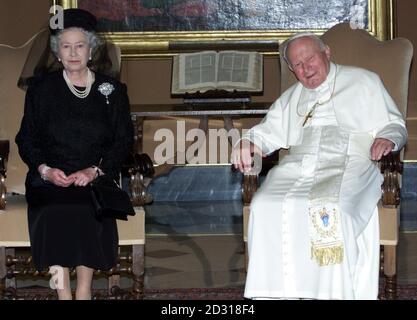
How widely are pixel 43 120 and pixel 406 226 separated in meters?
3.99

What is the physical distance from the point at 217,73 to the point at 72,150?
8.23 ft

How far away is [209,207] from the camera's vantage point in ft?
33.4

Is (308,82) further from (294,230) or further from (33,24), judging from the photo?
(33,24)

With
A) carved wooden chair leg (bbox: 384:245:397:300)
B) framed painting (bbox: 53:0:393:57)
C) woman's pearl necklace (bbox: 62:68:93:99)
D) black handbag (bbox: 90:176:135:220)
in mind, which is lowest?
carved wooden chair leg (bbox: 384:245:397:300)

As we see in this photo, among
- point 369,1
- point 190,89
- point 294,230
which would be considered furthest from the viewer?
point 369,1

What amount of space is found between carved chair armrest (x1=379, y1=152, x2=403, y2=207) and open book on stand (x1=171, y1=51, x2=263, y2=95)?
2257 mm

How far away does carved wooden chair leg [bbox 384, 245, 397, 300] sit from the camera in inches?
224

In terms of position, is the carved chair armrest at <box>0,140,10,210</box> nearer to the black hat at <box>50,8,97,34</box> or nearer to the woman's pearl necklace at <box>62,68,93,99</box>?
the woman's pearl necklace at <box>62,68,93,99</box>

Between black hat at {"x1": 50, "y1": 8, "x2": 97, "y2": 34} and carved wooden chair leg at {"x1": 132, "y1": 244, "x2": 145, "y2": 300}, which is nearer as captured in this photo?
black hat at {"x1": 50, "y1": 8, "x2": 97, "y2": 34}

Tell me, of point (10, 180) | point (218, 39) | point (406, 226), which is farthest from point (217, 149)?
point (10, 180)

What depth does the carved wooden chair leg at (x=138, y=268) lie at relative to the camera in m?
5.68

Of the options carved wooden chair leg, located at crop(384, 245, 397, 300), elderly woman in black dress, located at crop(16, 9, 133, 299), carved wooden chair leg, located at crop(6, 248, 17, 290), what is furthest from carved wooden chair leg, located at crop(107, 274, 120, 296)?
carved wooden chair leg, located at crop(384, 245, 397, 300)

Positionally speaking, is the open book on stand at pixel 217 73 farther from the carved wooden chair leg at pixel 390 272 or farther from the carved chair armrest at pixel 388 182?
the carved wooden chair leg at pixel 390 272

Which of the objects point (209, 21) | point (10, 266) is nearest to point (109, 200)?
point (10, 266)
